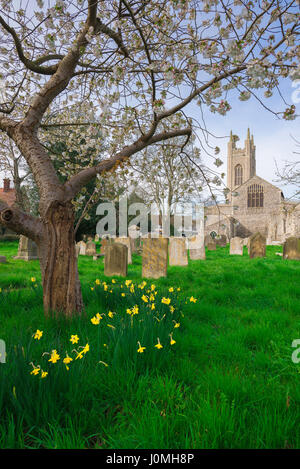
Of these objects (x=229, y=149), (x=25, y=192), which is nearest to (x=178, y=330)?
(x=25, y=192)

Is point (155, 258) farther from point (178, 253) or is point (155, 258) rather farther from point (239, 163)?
point (239, 163)

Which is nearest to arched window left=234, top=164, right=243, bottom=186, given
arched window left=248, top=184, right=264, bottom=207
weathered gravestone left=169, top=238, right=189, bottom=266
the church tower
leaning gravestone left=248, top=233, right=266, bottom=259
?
the church tower

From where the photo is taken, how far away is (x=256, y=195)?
4653 cm

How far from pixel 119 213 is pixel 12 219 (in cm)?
1862

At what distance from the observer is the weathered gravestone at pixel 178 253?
994 cm

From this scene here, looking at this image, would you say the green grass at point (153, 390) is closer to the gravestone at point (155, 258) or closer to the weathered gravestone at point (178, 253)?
the gravestone at point (155, 258)

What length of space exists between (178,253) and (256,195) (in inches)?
1650

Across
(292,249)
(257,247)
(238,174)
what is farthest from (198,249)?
(238,174)

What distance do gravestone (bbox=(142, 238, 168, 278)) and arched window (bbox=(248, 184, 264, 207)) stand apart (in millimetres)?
44080

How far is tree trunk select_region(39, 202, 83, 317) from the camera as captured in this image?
3123mm

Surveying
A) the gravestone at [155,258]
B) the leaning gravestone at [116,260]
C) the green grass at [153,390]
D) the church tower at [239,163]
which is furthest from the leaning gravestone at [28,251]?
the church tower at [239,163]
